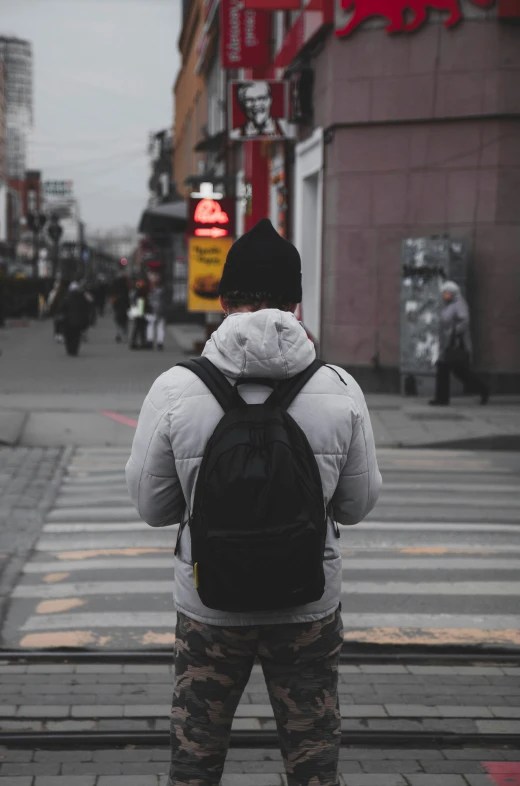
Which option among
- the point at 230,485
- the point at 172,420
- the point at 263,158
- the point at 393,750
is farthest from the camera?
the point at 263,158

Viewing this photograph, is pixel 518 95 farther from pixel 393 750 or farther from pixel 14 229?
pixel 14 229

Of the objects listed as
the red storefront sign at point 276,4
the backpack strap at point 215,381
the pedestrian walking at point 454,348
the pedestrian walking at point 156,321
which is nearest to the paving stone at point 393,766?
the backpack strap at point 215,381

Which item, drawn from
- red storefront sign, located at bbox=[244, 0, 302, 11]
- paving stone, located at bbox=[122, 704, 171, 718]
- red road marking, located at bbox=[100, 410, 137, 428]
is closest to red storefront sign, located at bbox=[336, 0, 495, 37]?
red storefront sign, located at bbox=[244, 0, 302, 11]

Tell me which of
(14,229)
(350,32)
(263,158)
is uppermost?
(350,32)

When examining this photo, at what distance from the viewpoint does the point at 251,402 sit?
2.85m

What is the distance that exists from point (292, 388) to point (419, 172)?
1472 cm

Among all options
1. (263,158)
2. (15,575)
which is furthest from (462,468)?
(263,158)

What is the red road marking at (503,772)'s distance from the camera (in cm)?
413

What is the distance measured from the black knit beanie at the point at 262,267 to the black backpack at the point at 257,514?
0.98ft

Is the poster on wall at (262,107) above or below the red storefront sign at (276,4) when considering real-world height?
below

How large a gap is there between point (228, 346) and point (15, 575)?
4.67 meters

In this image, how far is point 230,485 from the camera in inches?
106

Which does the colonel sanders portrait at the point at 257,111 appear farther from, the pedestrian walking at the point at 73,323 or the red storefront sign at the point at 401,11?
the pedestrian walking at the point at 73,323

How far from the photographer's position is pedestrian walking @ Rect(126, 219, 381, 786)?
2732mm
